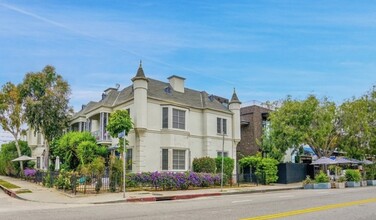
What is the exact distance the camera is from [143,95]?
2912 centimetres

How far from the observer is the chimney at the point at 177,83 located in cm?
3459

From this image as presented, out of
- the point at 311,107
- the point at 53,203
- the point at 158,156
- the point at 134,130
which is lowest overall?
the point at 53,203

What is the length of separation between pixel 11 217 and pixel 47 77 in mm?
27066

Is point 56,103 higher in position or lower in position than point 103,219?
higher

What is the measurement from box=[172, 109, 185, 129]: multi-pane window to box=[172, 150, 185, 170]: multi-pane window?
217cm

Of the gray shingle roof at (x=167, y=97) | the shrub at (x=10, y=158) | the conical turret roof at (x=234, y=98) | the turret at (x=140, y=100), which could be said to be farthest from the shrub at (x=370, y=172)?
the shrub at (x=10, y=158)

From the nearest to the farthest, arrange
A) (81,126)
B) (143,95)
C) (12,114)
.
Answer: (143,95), (81,126), (12,114)

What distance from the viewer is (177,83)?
3478 cm

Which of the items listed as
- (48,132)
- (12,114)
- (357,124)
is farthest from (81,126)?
(357,124)

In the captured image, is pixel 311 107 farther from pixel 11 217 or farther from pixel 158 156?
pixel 11 217

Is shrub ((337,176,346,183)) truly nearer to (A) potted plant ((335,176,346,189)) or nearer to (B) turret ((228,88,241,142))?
(A) potted plant ((335,176,346,189))

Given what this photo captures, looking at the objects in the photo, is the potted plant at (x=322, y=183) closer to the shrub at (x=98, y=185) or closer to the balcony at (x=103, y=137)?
the shrub at (x=98, y=185)

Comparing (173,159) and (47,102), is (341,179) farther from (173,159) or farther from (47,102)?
(47,102)

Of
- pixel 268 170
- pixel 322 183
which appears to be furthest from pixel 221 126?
pixel 322 183
